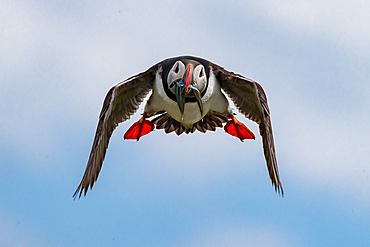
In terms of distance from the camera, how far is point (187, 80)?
38.3ft

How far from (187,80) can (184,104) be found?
0.66 m

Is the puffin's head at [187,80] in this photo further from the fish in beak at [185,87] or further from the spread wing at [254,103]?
the spread wing at [254,103]

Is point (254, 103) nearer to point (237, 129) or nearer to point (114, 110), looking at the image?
point (237, 129)

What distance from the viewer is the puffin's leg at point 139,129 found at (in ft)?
44.4

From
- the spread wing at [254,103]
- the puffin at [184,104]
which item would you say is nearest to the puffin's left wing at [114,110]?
the puffin at [184,104]

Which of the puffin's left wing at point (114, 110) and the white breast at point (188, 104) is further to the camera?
the white breast at point (188, 104)

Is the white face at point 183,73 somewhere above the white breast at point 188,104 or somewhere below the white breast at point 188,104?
above

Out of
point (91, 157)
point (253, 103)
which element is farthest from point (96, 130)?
point (253, 103)

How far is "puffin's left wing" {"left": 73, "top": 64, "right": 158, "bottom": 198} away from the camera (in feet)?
38.6

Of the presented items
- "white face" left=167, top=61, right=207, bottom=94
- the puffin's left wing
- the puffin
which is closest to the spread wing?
the puffin

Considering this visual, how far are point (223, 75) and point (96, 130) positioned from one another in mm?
A: 3126

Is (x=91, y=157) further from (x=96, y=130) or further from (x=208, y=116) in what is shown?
(x=208, y=116)

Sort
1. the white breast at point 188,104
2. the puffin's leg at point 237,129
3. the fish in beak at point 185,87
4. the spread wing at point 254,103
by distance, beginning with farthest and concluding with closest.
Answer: the puffin's leg at point 237,129 < the white breast at point 188,104 < the spread wing at point 254,103 < the fish in beak at point 185,87

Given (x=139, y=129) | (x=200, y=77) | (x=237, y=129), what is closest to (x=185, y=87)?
(x=200, y=77)
